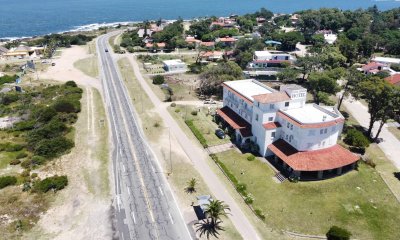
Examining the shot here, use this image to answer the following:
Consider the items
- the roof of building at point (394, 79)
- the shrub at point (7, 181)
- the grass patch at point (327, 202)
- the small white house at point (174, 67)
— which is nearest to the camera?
the grass patch at point (327, 202)

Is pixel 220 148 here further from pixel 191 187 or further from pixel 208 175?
pixel 191 187

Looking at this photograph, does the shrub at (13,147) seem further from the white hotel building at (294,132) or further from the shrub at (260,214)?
the shrub at (260,214)

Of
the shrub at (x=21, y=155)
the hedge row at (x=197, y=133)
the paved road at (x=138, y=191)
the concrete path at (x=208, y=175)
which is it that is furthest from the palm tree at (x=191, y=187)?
the shrub at (x=21, y=155)

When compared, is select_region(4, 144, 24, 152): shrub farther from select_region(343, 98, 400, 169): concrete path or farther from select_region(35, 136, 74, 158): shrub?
select_region(343, 98, 400, 169): concrete path

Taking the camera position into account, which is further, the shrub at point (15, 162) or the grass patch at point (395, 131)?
the grass patch at point (395, 131)

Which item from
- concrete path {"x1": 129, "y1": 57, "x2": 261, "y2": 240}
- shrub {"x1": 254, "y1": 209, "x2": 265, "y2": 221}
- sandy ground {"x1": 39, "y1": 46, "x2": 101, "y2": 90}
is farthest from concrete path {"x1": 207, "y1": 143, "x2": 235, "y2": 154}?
sandy ground {"x1": 39, "y1": 46, "x2": 101, "y2": 90}

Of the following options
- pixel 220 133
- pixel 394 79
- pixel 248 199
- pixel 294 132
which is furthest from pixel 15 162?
pixel 394 79
